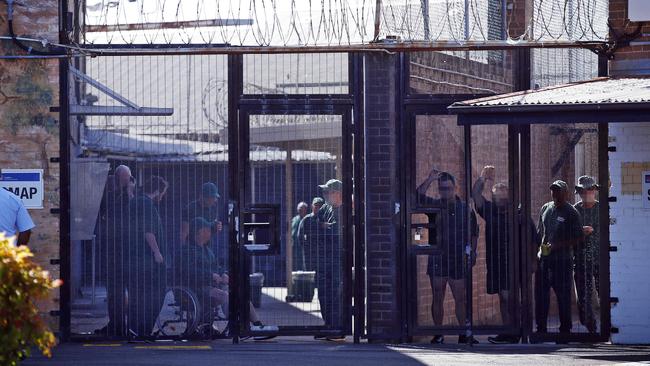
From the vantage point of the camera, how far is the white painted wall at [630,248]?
1196 centimetres

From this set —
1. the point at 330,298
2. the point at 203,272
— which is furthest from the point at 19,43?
the point at 330,298

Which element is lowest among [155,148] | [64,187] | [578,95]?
[64,187]

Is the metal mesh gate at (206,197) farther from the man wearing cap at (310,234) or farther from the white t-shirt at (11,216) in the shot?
the white t-shirt at (11,216)

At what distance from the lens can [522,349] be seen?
38.7 ft

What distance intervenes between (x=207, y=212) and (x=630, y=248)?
13.7 feet

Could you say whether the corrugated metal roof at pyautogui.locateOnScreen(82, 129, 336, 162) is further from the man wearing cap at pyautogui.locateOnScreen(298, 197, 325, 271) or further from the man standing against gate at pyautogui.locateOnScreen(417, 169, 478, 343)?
the man standing against gate at pyautogui.locateOnScreen(417, 169, 478, 343)

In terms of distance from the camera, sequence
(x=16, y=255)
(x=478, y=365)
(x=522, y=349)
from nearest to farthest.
→ (x=16, y=255)
(x=478, y=365)
(x=522, y=349)

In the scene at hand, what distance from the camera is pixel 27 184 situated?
12.2 meters

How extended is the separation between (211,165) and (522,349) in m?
3.53

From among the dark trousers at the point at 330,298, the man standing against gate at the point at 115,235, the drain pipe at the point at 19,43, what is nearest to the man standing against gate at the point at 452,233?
the dark trousers at the point at 330,298

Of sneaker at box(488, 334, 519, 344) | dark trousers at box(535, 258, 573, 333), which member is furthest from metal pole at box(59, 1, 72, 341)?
dark trousers at box(535, 258, 573, 333)

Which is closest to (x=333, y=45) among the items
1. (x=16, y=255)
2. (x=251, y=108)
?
(x=251, y=108)

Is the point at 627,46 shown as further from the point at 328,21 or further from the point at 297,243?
the point at 297,243

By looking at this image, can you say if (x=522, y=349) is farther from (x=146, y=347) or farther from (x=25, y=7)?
(x=25, y=7)
